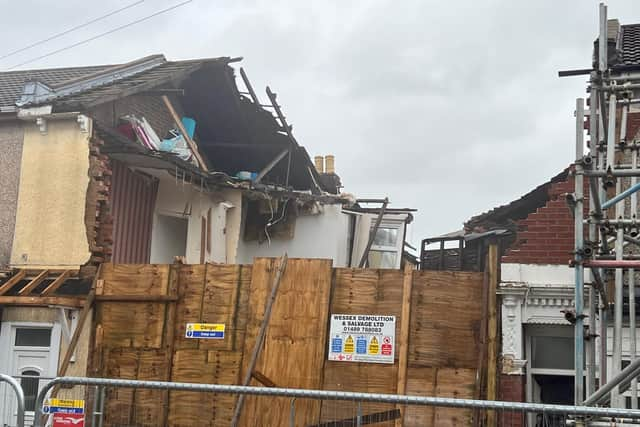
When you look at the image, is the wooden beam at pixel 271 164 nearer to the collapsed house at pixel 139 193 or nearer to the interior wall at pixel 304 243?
the collapsed house at pixel 139 193

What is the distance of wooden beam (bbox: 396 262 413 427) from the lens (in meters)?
10.6

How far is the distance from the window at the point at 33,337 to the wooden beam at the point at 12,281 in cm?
68

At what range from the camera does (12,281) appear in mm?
12781

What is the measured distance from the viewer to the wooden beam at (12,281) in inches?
495

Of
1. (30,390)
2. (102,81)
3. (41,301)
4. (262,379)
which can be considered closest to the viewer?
(262,379)

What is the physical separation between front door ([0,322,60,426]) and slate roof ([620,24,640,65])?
935 cm

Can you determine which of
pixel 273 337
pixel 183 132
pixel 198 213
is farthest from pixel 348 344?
pixel 183 132

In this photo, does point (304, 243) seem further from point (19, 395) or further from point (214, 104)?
point (19, 395)

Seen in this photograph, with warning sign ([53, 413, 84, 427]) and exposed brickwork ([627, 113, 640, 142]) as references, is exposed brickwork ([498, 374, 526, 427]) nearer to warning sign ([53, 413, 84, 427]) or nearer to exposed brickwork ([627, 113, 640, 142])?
exposed brickwork ([627, 113, 640, 142])

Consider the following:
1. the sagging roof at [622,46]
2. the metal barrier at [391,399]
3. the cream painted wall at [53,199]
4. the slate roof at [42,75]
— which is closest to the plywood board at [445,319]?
the sagging roof at [622,46]

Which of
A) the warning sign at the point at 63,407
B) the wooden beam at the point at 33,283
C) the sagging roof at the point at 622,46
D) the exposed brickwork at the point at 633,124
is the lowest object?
the warning sign at the point at 63,407

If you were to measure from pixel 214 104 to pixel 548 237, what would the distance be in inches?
387

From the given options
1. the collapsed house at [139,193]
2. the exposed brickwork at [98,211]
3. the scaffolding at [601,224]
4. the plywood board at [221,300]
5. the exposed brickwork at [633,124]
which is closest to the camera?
the scaffolding at [601,224]

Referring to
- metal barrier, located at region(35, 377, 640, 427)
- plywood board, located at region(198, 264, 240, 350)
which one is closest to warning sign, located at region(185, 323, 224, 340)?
plywood board, located at region(198, 264, 240, 350)
